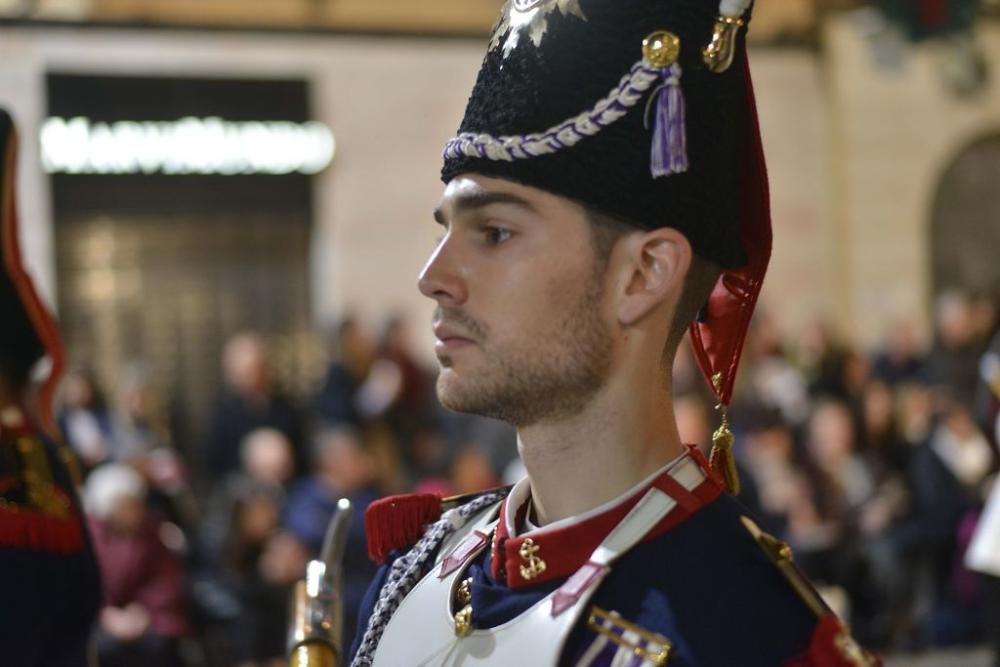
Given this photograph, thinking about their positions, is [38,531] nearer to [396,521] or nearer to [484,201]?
[396,521]

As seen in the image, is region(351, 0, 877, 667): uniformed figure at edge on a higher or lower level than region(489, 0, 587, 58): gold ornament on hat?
lower

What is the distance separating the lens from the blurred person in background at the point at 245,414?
9.30m

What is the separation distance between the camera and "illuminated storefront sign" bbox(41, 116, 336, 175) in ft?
39.5

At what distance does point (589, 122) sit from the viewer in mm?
2012

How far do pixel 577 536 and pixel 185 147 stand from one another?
11008mm

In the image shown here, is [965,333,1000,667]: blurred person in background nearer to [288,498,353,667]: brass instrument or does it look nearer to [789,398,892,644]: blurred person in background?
[789,398,892,644]: blurred person in background

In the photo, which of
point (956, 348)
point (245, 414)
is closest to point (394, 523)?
point (245, 414)

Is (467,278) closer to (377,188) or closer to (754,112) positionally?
(754,112)

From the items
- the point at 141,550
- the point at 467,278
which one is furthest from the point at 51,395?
the point at 141,550

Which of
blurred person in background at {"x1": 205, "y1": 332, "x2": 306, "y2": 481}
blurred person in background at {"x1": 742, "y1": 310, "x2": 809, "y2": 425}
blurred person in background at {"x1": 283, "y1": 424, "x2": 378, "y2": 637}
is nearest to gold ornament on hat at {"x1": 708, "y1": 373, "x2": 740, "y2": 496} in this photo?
blurred person in background at {"x1": 283, "y1": 424, "x2": 378, "y2": 637}

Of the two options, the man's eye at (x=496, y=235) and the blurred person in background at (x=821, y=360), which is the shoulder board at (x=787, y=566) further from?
the blurred person in background at (x=821, y=360)

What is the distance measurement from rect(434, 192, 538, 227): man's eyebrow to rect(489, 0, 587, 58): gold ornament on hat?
196 millimetres

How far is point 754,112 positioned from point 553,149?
0.30 meters

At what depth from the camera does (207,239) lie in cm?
1298
